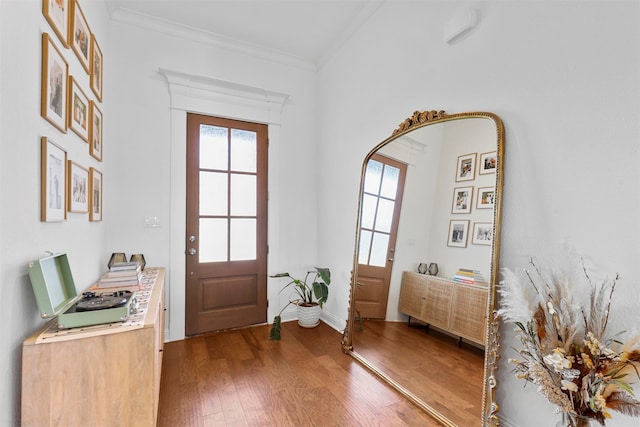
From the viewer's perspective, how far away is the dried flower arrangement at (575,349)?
110cm

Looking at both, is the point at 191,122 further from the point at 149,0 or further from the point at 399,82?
the point at 399,82

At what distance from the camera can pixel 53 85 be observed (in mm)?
1386

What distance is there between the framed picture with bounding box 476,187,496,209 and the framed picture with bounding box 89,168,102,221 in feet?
8.03

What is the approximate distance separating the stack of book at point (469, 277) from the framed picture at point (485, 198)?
0.37 meters

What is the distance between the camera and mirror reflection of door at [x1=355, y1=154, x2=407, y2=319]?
2.29m

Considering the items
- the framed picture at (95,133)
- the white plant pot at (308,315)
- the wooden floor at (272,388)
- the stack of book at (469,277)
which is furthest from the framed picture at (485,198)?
the framed picture at (95,133)

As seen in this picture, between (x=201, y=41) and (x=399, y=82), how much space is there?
2.03 m

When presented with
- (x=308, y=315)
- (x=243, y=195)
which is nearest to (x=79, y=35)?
(x=243, y=195)

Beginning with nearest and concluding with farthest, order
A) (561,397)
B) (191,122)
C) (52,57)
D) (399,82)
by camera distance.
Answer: (561,397), (52,57), (399,82), (191,122)

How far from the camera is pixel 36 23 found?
1.25 m

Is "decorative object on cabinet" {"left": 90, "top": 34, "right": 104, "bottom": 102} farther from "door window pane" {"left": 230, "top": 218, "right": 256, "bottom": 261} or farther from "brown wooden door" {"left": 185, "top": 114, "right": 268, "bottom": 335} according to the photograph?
"door window pane" {"left": 230, "top": 218, "right": 256, "bottom": 261}

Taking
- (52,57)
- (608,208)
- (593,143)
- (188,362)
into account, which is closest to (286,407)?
(188,362)

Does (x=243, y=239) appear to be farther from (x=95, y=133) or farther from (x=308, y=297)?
(x=95, y=133)

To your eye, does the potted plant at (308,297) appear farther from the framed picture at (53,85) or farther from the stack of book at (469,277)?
the framed picture at (53,85)
